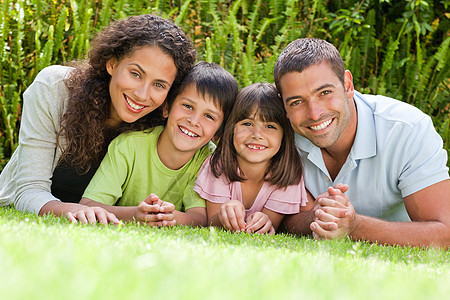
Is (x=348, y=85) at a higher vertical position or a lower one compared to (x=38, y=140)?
higher

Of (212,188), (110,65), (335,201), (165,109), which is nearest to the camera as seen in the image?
(335,201)

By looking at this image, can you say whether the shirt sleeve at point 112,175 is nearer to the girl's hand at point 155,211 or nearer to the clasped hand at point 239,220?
the girl's hand at point 155,211

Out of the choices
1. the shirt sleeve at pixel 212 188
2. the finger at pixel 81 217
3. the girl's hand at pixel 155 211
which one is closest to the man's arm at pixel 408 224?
the shirt sleeve at pixel 212 188

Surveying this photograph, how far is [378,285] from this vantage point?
6.01 ft

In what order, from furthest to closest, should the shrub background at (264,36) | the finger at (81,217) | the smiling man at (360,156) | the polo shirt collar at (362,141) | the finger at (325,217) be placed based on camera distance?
1. the shrub background at (264,36)
2. the polo shirt collar at (362,141)
3. the smiling man at (360,156)
4. the finger at (325,217)
5. the finger at (81,217)

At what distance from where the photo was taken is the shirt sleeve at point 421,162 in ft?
12.4

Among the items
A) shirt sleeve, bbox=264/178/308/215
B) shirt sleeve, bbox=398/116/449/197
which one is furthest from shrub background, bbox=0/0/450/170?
shirt sleeve, bbox=398/116/449/197

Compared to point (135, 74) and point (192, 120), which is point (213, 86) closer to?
→ point (192, 120)

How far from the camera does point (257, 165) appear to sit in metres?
4.25

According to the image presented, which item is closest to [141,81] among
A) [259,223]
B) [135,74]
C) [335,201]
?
[135,74]

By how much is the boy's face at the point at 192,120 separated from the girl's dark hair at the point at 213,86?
40mm

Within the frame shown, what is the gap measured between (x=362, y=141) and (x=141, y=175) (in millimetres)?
1808

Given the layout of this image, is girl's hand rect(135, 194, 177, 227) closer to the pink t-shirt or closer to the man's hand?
the pink t-shirt

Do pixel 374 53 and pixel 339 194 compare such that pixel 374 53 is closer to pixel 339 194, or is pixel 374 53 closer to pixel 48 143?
pixel 339 194
